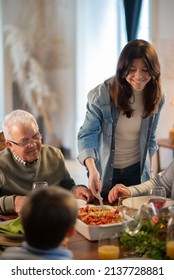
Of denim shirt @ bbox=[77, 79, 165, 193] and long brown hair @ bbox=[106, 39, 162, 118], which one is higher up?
long brown hair @ bbox=[106, 39, 162, 118]

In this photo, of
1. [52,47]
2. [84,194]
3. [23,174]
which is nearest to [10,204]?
[23,174]

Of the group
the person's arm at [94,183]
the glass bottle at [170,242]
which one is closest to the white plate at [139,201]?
the person's arm at [94,183]

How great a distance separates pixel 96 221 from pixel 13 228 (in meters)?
0.28

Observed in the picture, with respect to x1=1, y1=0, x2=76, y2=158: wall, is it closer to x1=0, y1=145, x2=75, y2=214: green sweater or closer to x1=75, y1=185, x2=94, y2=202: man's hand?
x1=0, y1=145, x2=75, y2=214: green sweater

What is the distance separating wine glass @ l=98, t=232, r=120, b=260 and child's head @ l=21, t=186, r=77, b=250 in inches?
8.8

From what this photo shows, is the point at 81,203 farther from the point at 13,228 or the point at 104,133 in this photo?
the point at 104,133

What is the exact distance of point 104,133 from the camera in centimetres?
221

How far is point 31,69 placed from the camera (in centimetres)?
528

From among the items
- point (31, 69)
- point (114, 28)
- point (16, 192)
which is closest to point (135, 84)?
point (16, 192)

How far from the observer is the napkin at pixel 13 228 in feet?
4.96

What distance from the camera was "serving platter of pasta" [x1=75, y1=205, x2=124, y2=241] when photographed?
1467 millimetres

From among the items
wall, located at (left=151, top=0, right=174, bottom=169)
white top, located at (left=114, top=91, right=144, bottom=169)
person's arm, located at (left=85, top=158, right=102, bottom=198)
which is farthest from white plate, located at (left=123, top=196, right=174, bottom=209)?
wall, located at (left=151, top=0, right=174, bottom=169)

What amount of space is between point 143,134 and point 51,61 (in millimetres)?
3377

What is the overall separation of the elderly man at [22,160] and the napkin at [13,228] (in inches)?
10.6
